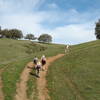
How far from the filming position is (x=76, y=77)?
45.3 m

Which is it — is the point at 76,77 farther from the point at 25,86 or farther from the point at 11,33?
the point at 11,33

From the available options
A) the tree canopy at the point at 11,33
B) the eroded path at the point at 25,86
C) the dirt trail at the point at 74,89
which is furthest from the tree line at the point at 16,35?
the dirt trail at the point at 74,89

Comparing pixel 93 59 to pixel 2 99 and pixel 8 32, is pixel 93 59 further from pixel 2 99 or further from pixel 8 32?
pixel 8 32

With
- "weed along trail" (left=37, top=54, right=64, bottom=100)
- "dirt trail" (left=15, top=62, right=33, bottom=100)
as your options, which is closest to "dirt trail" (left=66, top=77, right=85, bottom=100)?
"weed along trail" (left=37, top=54, right=64, bottom=100)

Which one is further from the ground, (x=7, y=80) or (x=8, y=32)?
(x=8, y=32)

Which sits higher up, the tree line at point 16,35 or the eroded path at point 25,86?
the tree line at point 16,35

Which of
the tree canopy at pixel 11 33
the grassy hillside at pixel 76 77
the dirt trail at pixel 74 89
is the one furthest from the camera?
the tree canopy at pixel 11 33

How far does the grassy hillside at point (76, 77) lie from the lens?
37.1 meters

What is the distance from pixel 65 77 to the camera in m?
45.4

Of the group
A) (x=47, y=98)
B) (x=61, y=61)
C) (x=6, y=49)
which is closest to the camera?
(x=47, y=98)

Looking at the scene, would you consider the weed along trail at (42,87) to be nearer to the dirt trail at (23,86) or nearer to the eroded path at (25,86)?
the eroded path at (25,86)

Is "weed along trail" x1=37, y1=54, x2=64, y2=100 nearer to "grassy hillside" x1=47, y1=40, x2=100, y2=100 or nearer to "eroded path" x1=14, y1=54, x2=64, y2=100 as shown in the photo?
"eroded path" x1=14, y1=54, x2=64, y2=100

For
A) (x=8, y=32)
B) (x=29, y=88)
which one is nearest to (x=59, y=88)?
(x=29, y=88)

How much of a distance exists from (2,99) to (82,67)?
22957 mm
